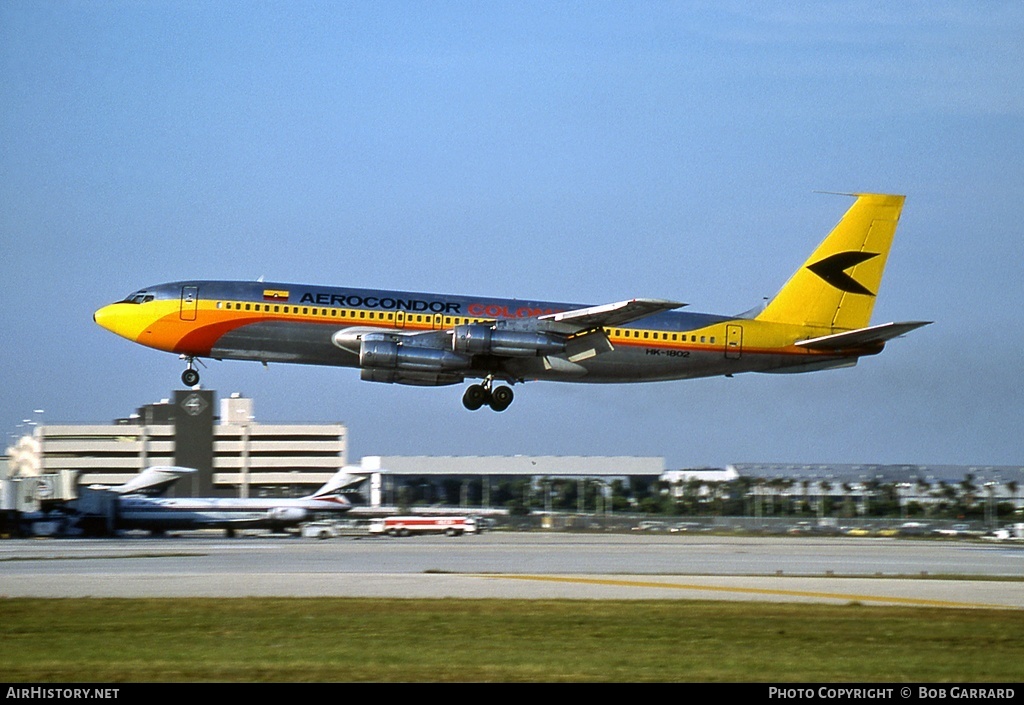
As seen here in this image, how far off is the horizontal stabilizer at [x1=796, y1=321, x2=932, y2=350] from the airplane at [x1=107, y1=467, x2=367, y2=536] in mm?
38550

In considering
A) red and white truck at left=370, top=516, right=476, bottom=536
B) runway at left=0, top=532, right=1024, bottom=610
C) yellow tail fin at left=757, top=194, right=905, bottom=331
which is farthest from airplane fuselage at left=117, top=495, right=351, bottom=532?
yellow tail fin at left=757, top=194, right=905, bottom=331

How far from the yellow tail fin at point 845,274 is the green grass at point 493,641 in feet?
71.1

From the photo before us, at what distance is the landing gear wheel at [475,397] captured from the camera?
50656 millimetres

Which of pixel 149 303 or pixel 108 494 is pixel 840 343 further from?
pixel 108 494

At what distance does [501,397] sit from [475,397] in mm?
1072

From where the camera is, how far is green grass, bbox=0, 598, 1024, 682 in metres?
21.9

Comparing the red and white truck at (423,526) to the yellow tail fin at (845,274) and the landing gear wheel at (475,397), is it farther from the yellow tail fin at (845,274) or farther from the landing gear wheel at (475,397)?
the yellow tail fin at (845,274)

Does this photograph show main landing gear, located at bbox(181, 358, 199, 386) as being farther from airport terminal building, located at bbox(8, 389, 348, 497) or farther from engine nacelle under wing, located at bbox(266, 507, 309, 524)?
airport terminal building, located at bbox(8, 389, 348, 497)

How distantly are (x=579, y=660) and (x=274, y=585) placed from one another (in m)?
16.6

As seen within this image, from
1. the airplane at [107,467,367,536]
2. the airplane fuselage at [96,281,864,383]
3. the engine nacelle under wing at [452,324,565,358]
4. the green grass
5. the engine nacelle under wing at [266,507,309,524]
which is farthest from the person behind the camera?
the engine nacelle under wing at [266,507,309,524]

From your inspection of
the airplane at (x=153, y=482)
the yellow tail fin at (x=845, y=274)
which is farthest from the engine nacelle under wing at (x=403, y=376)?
the airplane at (x=153, y=482)

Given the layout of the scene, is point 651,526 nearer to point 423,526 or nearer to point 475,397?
point 423,526

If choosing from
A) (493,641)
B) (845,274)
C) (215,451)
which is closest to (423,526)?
(845,274)

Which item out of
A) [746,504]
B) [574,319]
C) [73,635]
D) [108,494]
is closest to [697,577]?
[574,319]
